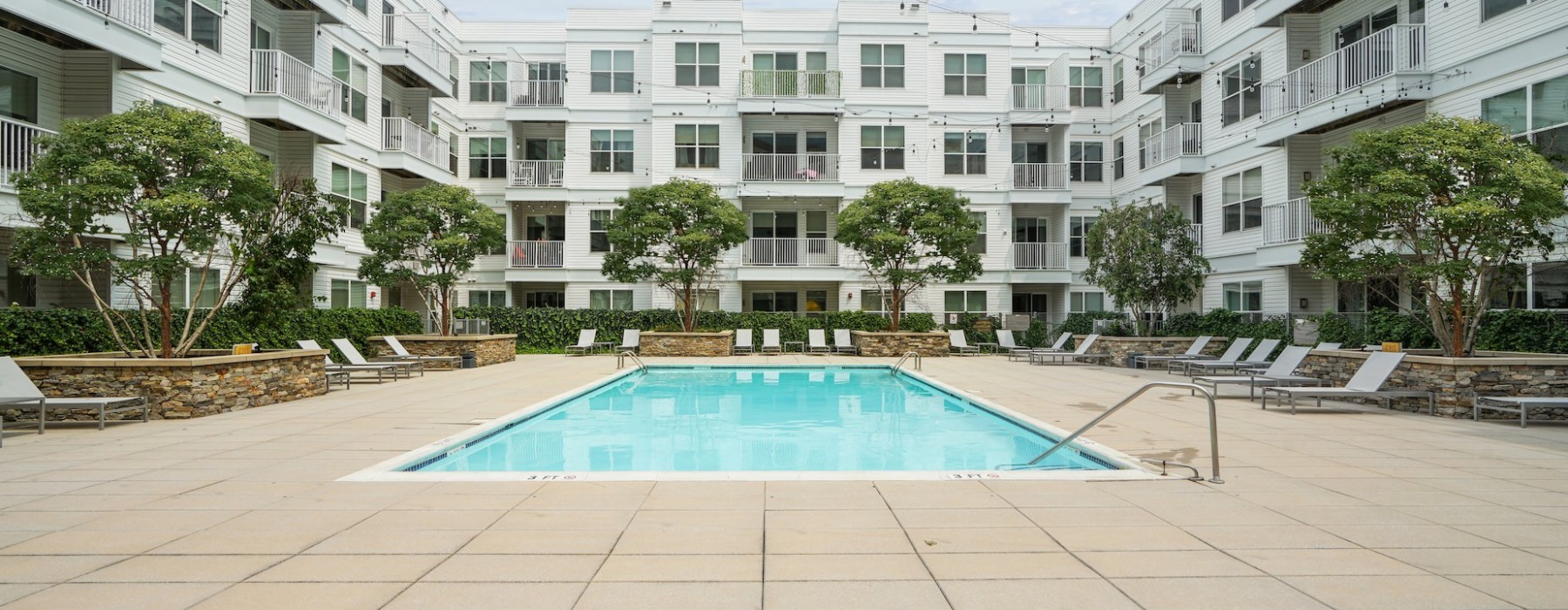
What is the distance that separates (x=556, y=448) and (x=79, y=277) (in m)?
6.99

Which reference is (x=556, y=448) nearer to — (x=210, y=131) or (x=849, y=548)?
(x=849, y=548)

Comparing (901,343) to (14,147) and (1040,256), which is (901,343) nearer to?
(1040,256)

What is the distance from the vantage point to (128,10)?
14719mm

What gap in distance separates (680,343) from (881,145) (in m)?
10.2

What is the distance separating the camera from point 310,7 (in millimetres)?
20562

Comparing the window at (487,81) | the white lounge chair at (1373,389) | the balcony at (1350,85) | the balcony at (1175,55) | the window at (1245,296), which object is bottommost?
the white lounge chair at (1373,389)

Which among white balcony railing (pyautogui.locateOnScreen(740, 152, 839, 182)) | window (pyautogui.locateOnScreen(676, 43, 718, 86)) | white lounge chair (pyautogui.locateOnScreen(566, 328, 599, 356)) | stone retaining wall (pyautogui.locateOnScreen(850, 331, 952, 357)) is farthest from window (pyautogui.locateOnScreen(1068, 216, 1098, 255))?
white lounge chair (pyautogui.locateOnScreen(566, 328, 599, 356))

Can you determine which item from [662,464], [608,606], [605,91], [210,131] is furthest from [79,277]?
[605,91]

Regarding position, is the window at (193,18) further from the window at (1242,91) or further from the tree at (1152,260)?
the window at (1242,91)

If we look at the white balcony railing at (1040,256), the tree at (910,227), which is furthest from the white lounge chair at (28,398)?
the white balcony railing at (1040,256)

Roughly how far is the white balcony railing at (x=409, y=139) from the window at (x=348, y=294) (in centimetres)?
402

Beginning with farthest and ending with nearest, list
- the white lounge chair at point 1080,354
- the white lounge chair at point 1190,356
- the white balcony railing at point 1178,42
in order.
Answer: the white balcony railing at point 1178,42, the white lounge chair at point 1080,354, the white lounge chair at point 1190,356

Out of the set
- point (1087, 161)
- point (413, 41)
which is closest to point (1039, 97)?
point (1087, 161)

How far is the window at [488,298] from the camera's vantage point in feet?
102
